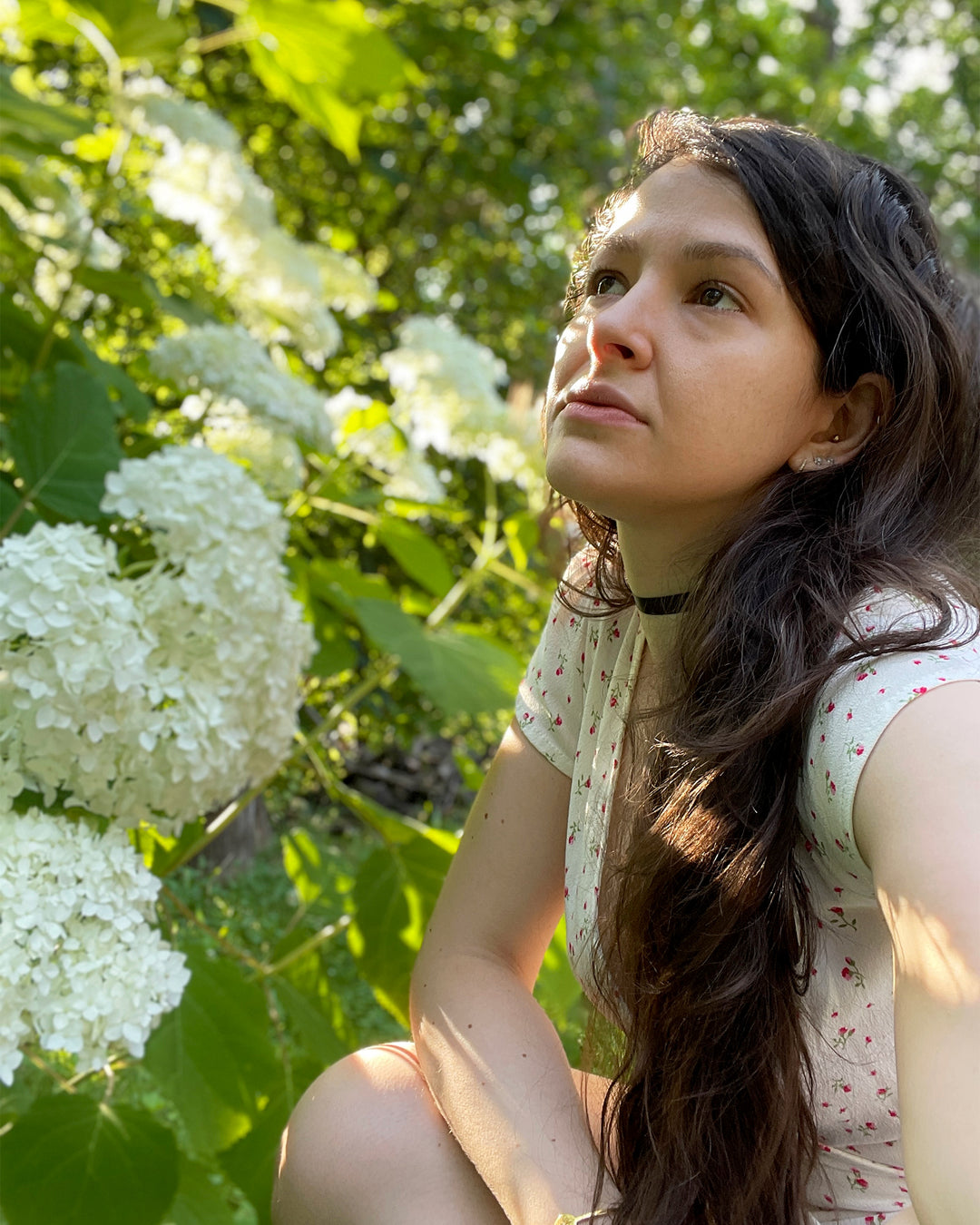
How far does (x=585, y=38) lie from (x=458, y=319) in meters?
1.11

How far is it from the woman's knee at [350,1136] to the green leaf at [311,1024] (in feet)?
1.08

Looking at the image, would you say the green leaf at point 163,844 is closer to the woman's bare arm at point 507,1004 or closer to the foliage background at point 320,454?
the foliage background at point 320,454

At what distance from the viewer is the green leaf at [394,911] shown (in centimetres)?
176

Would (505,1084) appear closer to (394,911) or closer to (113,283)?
(394,911)

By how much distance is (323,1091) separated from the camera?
1.27m

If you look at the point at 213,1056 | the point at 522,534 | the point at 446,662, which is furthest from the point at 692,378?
the point at 522,534

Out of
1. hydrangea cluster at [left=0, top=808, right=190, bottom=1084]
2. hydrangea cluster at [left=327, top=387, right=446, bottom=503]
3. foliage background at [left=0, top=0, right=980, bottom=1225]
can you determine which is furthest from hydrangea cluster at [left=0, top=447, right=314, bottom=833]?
hydrangea cluster at [left=327, top=387, right=446, bottom=503]

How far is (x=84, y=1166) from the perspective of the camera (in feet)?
4.21

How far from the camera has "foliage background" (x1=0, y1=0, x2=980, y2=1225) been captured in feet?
4.95

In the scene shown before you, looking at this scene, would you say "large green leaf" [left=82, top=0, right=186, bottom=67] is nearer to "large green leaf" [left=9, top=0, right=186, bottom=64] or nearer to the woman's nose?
"large green leaf" [left=9, top=0, right=186, bottom=64]

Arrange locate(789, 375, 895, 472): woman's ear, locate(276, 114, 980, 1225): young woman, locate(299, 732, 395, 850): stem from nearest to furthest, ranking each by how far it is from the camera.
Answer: locate(276, 114, 980, 1225): young woman
locate(789, 375, 895, 472): woman's ear
locate(299, 732, 395, 850): stem

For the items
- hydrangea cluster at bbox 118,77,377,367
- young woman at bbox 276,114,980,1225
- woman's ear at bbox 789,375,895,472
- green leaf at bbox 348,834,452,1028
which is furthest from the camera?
hydrangea cluster at bbox 118,77,377,367

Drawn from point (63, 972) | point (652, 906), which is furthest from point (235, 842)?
point (652, 906)

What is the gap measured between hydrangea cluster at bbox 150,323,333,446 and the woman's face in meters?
0.98
